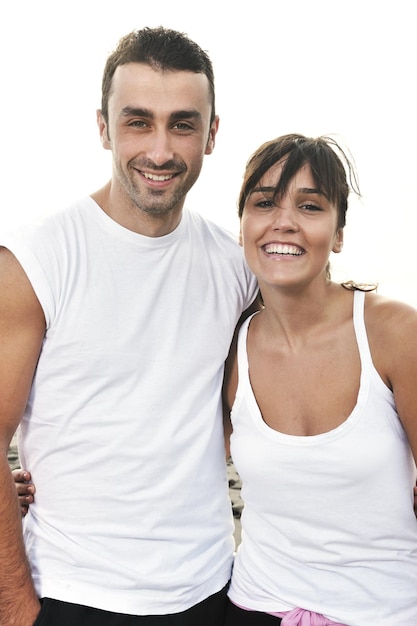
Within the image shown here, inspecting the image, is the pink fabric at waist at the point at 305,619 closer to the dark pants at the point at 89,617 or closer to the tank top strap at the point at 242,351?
Result: the dark pants at the point at 89,617

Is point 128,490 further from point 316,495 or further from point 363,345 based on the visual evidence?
point 363,345

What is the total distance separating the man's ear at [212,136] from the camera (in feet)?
9.28

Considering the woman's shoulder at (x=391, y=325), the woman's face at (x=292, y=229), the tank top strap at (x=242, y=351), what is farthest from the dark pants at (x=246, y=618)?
the woman's face at (x=292, y=229)

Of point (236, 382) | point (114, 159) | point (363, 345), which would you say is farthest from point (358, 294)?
point (114, 159)

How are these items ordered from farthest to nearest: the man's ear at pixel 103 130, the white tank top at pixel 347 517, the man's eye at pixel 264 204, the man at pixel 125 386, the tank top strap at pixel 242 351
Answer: the man's ear at pixel 103 130, the tank top strap at pixel 242 351, the man's eye at pixel 264 204, the man at pixel 125 386, the white tank top at pixel 347 517

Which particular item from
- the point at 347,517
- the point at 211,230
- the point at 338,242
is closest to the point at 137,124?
the point at 211,230

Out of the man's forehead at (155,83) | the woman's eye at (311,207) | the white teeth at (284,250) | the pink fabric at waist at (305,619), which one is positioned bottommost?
the pink fabric at waist at (305,619)

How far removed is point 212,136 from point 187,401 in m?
1.12

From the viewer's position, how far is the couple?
2.22 m

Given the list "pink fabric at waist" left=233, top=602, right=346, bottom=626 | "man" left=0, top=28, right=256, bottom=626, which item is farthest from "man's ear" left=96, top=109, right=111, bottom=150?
"pink fabric at waist" left=233, top=602, right=346, bottom=626

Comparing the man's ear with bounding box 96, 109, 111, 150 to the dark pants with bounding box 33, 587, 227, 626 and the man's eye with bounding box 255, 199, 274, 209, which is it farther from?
the dark pants with bounding box 33, 587, 227, 626

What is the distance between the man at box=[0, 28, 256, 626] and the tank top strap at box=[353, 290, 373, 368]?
1.71 feet

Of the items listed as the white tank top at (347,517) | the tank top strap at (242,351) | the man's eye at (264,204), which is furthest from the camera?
the tank top strap at (242,351)

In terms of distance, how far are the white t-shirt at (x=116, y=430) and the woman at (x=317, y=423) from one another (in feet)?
0.55
